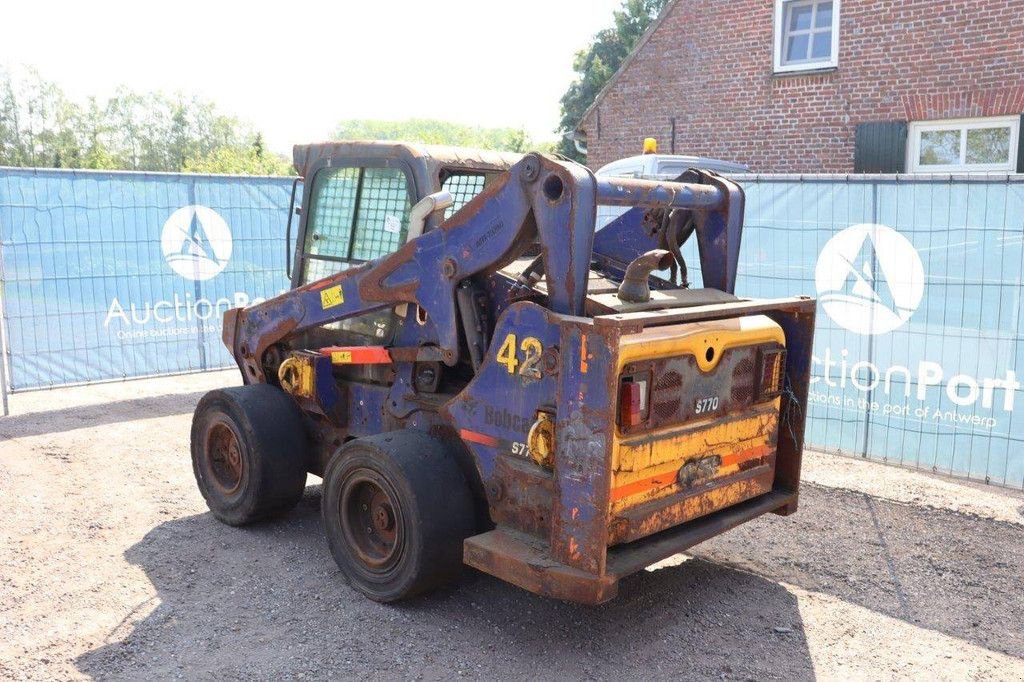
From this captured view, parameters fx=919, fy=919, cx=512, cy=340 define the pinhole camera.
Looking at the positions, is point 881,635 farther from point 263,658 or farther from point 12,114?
point 12,114

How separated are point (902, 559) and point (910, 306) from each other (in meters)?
2.13

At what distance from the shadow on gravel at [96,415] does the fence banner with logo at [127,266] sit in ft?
1.67

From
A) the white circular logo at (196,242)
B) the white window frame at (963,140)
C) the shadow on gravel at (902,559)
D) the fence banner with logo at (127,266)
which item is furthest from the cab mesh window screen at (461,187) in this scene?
the white window frame at (963,140)

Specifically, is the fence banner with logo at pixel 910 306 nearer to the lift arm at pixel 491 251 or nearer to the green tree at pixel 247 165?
the lift arm at pixel 491 251

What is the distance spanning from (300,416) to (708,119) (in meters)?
13.6

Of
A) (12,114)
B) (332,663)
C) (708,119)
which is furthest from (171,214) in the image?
(12,114)

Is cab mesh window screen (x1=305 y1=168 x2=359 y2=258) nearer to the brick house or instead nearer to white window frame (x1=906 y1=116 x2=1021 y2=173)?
white window frame (x1=906 y1=116 x2=1021 y2=173)

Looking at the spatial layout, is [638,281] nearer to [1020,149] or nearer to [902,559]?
[902,559]

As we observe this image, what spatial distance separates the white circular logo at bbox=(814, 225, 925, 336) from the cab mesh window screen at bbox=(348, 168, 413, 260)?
3.56 m

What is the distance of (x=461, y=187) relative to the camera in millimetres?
5367

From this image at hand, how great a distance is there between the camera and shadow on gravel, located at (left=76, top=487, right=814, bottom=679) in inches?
158

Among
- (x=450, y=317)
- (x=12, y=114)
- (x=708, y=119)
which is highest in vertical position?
(x=12, y=114)

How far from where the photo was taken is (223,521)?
5.76 meters

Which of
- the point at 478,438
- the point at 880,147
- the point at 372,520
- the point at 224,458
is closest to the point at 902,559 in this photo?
the point at 478,438
